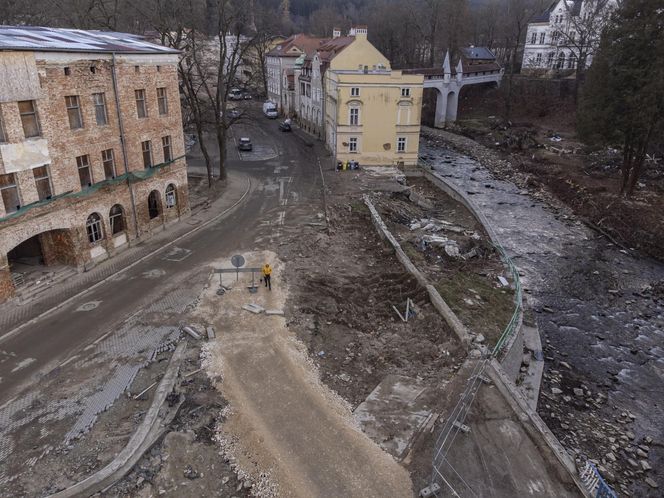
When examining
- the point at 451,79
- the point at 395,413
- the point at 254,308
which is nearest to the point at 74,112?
the point at 254,308

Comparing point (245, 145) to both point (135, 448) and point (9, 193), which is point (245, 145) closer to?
point (9, 193)

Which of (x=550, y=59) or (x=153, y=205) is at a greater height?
(x=550, y=59)

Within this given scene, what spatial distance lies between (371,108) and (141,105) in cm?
2113

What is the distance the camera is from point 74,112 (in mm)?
21469

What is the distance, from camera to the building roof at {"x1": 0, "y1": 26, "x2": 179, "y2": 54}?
62.4 ft

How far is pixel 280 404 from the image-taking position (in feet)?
46.1

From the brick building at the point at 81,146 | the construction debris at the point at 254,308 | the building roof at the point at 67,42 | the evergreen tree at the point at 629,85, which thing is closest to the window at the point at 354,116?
the brick building at the point at 81,146

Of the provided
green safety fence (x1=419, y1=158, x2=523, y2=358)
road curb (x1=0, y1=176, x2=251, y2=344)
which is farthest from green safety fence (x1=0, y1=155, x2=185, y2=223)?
green safety fence (x1=419, y1=158, x2=523, y2=358)

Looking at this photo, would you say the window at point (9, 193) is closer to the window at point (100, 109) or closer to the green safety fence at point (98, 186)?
the green safety fence at point (98, 186)

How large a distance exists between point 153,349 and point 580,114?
3796 cm

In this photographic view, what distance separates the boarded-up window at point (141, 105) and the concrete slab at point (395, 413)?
1922 centimetres

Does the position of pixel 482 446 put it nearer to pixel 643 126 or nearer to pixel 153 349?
pixel 153 349

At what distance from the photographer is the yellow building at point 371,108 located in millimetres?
40219

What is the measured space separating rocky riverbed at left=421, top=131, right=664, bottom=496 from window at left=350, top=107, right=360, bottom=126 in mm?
12093
